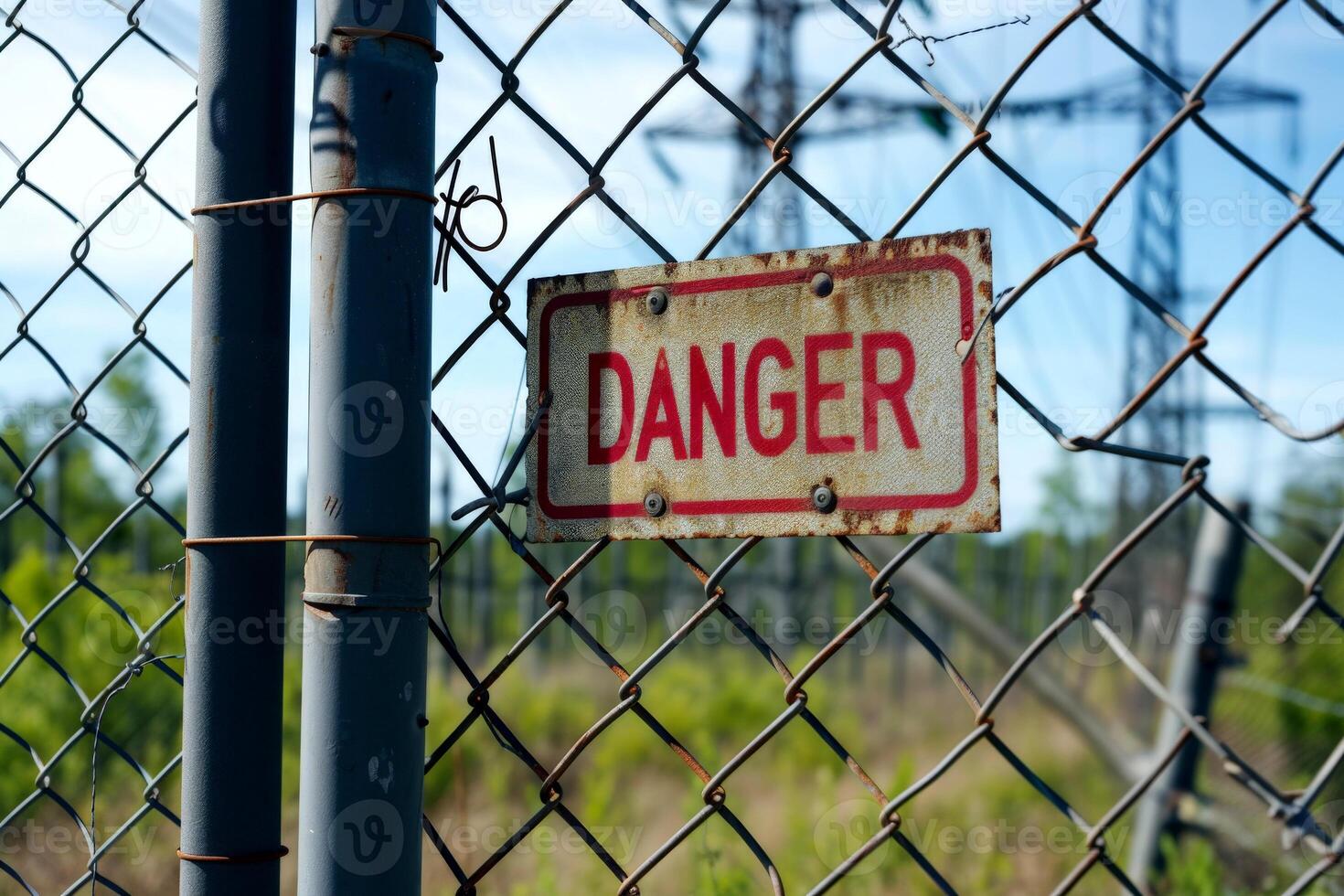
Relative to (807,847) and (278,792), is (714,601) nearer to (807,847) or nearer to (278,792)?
(278,792)

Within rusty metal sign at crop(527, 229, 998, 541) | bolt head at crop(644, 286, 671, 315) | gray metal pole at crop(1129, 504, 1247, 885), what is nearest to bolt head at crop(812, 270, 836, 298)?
rusty metal sign at crop(527, 229, 998, 541)

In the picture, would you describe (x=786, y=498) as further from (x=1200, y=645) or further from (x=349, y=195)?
(x=1200, y=645)

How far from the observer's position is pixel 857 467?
910mm

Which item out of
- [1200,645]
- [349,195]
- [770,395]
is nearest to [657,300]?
[770,395]

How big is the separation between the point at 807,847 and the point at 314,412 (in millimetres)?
5799

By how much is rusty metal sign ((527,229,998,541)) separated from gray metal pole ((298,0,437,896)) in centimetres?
14

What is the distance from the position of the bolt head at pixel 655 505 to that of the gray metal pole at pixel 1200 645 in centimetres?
154

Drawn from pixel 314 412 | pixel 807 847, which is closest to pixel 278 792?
pixel 314 412

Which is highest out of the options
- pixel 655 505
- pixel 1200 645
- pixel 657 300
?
pixel 657 300

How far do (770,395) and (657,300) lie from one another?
136 millimetres

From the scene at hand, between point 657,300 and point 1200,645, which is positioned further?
point 1200,645

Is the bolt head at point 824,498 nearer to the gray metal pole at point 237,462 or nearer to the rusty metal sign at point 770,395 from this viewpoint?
the rusty metal sign at point 770,395

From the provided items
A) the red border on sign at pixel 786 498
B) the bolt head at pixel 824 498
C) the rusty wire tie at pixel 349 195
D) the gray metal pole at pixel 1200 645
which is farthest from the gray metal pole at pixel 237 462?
the gray metal pole at pixel 1200 645

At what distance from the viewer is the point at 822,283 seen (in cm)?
93
